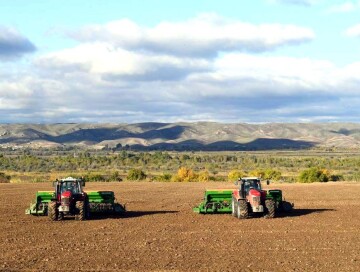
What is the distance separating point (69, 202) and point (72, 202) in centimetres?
50

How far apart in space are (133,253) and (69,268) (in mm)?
2990

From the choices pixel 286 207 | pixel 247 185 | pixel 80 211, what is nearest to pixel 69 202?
pixel 80 211

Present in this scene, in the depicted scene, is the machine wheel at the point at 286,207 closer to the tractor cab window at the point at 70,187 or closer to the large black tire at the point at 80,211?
the large black tire at the point at 80,211

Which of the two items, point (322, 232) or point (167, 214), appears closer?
point (322, 232)

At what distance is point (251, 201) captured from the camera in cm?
2950

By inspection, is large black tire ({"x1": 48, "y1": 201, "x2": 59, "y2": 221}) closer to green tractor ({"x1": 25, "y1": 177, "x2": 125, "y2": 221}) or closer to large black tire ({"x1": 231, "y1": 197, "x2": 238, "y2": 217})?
green tractor ({"x1": 25, "y1": 177, "x2": 125, "y2": 221})

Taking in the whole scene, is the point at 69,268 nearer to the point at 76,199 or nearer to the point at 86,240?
the point at 86,240

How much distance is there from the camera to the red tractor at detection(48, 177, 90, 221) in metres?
28.7

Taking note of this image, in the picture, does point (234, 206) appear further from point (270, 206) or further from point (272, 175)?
point (272, 175)

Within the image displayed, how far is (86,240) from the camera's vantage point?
2291cm

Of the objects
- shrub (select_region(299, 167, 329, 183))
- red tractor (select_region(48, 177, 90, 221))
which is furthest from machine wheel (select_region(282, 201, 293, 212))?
shrub (select_region(299, 167, 329, 183))

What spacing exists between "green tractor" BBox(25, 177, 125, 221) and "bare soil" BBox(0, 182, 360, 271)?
49 cm

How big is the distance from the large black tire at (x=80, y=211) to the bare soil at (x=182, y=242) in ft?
1.95

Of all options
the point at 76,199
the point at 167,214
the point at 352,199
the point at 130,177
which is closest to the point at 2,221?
the point at 76,199
